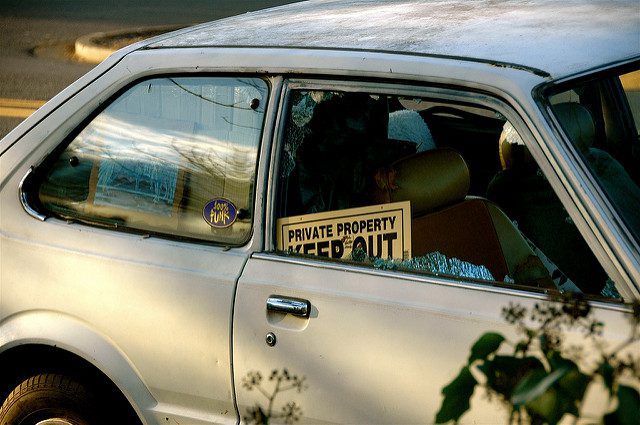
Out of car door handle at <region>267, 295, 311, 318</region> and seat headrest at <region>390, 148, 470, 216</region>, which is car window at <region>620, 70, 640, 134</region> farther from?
car door handle at <region>267, 295, 311, 318</region>

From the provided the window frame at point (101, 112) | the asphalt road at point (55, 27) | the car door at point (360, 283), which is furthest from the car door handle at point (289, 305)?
the asphalt road at point (55, 27)

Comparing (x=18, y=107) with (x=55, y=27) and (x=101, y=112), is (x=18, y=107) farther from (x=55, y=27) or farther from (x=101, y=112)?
(x=101, y=112)

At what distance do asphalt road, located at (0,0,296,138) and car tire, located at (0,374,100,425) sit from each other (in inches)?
265

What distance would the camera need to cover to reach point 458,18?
10.0 feet

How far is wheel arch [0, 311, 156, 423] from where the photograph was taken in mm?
2920

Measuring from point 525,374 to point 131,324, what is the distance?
1653 millimetres

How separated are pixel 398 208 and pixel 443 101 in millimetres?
319

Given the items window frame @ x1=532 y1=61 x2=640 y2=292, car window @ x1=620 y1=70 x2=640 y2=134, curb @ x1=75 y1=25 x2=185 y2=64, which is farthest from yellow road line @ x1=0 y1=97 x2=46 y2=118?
window frame @ x1=532 y1=61 x2=640 y2=292

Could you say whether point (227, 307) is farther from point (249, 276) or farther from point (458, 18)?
point (458, 18)

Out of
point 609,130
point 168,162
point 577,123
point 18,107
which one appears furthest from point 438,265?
point 18,107

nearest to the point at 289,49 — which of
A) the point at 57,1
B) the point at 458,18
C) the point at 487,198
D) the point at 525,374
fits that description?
the point at 458,18

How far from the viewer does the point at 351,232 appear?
277cm

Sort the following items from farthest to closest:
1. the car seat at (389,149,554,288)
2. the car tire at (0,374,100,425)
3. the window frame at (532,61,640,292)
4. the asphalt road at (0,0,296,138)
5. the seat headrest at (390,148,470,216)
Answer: the asphalt road at (0,0,296,138)
the car tire at (0,374,100,425)
the seat headrest at (390,148,470,216)
the car seat at (389,149,554,288)
the window frame at (532,61,640,292)

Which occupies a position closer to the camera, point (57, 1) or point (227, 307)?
point (227, 307)
